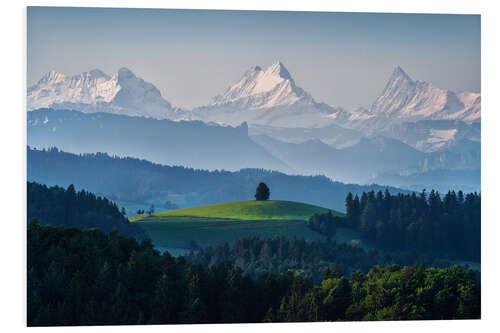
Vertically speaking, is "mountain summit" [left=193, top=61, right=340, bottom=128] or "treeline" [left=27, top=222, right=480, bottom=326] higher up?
"mountain summit" [left=193, top=61, right=340, bottom=128]

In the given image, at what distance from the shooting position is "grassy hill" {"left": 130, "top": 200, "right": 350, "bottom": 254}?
93.8 ft

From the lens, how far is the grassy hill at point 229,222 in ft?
93.8

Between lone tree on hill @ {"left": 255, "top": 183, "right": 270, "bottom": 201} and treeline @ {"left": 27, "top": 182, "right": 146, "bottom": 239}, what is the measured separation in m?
5.33

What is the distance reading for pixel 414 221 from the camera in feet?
92.2

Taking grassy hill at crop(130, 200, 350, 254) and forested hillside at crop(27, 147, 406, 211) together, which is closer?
forested hillside at crop(27, 147, 406, 211)

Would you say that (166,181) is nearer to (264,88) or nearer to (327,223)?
(327,223)

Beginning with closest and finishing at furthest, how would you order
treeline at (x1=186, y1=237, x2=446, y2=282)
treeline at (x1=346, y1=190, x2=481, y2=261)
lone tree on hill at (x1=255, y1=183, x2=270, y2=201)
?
1. treeline at (x1=346, y1=190, x2=481, y2=261)
2. treeline at (x1=186, y1=237, x2=446, y2=282)
3. lone tree on hill at (x1=255, y1=183, x2=270, y2=201)

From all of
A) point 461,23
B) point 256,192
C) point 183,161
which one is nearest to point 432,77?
point 461,23

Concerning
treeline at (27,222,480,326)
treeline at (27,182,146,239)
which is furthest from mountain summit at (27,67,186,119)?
treeline at (27,222,480,326)

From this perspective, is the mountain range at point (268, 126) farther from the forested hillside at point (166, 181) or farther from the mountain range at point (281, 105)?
the forested hillside at point (166, 181)

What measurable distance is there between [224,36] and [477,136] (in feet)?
24.5

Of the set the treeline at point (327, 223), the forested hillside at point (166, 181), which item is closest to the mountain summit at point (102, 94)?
the forested hillside at point (166, 181)

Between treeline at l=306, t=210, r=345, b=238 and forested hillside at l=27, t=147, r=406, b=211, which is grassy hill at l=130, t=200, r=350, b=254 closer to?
treeline at l=306, t=210, r=345, b=238

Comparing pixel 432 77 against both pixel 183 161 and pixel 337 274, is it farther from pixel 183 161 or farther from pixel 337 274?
pixel 183 161
